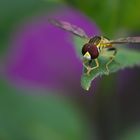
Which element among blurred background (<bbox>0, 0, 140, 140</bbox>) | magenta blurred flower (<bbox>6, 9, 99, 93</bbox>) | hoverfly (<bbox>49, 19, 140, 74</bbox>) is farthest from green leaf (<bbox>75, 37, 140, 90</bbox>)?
magenta blurred flower (<bbox>6, 9, 99, 93</bbox>)

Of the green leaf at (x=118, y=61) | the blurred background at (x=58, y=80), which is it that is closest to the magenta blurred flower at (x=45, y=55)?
the blurred background at (x=58, y=80)

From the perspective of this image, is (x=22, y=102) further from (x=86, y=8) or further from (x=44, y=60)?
(x=44, y=60)

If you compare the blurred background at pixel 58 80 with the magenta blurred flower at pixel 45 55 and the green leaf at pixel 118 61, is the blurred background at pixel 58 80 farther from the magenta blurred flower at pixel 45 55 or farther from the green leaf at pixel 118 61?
the green leaf at pixel 118 61

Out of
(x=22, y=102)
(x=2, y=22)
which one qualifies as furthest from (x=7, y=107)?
(x=2, y=22)

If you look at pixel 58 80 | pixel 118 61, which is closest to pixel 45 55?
pixel 58 80

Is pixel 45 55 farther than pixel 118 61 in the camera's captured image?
Yes

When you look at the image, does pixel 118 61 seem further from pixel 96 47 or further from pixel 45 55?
pixel 45 55

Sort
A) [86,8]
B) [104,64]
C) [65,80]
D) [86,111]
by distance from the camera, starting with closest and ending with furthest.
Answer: [104,64] < [86,8] < [86,111] < [65,80]

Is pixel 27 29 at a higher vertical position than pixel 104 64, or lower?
higher
